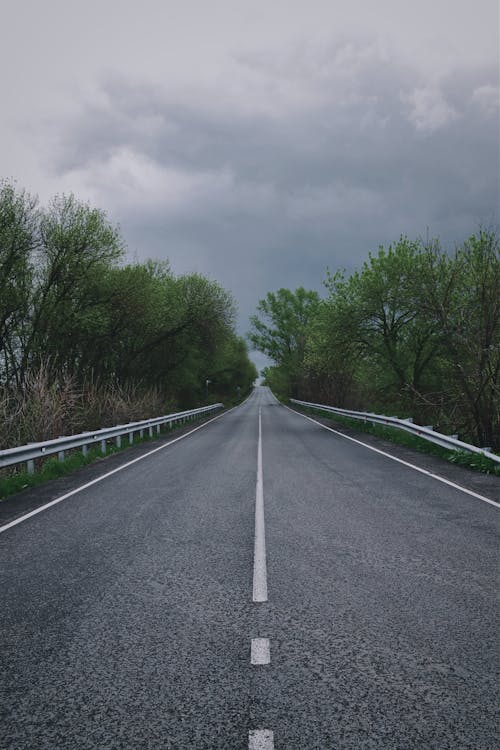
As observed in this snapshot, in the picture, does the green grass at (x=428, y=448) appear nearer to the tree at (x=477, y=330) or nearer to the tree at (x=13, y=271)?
the tree at (x=477, y=330)

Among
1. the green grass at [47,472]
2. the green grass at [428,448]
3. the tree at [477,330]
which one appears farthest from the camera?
the tree at [477,330]

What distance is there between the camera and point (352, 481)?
1028 centimetres

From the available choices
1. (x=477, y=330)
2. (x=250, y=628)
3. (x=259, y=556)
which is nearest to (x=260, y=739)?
(x=250, y=628)

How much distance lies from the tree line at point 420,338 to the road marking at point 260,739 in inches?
482

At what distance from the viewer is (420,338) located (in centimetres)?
2661

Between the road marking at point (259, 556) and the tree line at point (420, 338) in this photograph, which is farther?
the tree line at point (420, 338)

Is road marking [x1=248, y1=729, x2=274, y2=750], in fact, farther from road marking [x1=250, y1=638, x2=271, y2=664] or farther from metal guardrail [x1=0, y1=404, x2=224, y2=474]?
→ metal guardrail [x1=0, y1=404, x2=224, y2=474]

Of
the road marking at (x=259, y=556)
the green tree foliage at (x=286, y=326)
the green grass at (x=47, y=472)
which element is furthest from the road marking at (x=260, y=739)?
the green tree foliage at (x=286, y=326)

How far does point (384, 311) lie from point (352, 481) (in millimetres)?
17718

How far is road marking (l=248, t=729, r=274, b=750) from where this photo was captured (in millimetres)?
2463

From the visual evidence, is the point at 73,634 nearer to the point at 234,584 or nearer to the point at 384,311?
the point at 234,584

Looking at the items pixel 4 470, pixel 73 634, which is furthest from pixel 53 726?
pixel 4 470

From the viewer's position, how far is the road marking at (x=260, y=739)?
2.46 metres

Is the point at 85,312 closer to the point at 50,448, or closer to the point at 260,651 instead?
the point at 50,448
